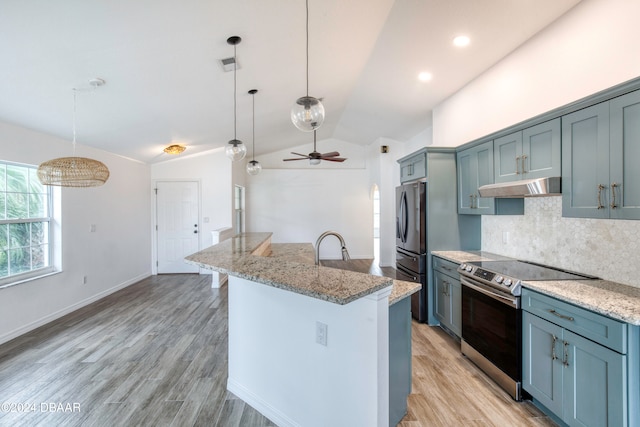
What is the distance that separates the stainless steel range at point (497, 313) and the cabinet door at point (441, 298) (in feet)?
1.30

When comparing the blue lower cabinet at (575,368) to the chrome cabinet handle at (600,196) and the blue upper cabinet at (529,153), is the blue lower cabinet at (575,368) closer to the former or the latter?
the chrome cabinet handle at (600,196)

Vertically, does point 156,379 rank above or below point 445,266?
below

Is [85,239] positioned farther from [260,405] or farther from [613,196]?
[613,196]

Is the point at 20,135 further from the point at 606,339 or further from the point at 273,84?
the point at 606,339

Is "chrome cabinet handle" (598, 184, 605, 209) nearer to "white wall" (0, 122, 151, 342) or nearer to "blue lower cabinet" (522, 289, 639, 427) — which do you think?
"blue lower cabinet" (522, 289, 639, 427)

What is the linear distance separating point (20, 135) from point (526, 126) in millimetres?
5081

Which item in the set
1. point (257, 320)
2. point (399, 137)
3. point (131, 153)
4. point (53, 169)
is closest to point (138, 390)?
point (257, 320)

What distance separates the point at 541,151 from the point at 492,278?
107cm

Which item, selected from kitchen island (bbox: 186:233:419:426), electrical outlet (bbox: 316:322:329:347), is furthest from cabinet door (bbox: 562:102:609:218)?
electrical outlet (bbox: 316:322:329:347)

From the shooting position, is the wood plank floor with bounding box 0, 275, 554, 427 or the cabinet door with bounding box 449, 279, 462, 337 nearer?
the wood plank floor with bounding box 0, 275, 554, 427

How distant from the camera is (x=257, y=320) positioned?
1989mm

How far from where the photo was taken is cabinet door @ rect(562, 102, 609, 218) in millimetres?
1837

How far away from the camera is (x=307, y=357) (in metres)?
1.68

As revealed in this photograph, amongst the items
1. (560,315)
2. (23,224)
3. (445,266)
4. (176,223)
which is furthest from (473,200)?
(176,223)
